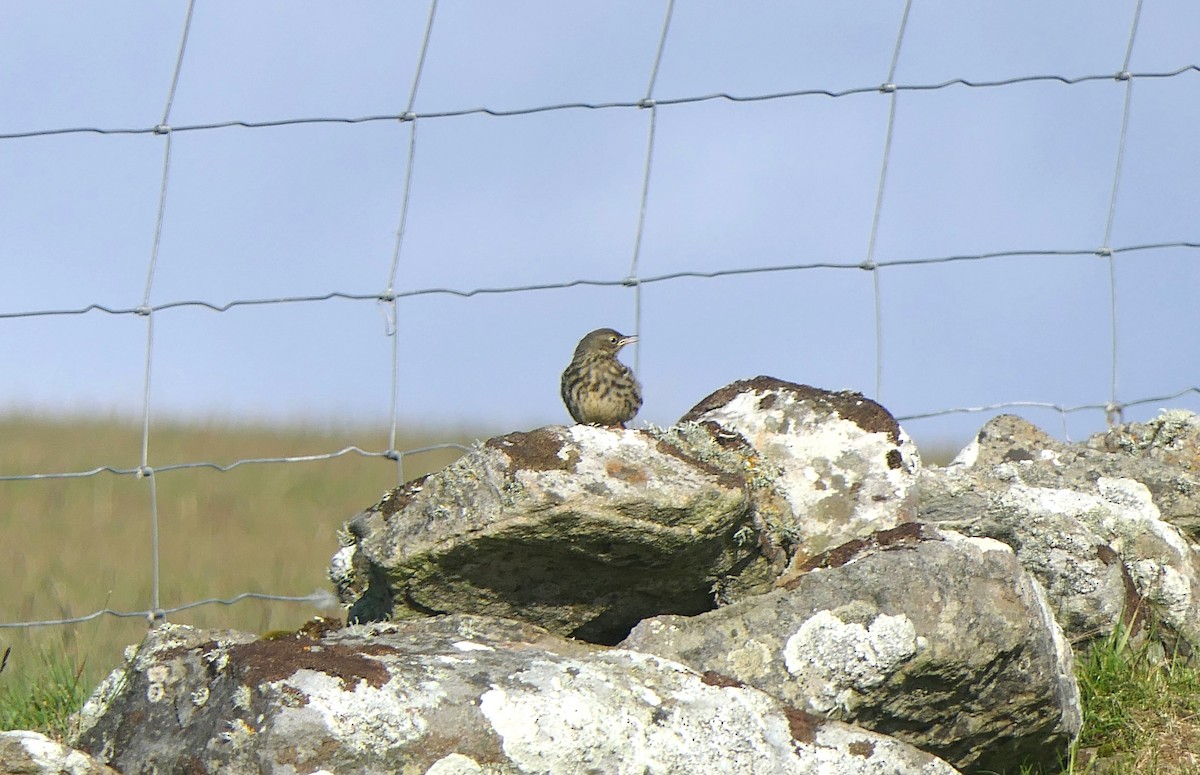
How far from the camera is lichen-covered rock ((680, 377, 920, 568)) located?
216 inches

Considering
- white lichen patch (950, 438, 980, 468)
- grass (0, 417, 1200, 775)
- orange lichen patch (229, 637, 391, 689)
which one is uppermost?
white lichen patch (950, 438, 980, 468)

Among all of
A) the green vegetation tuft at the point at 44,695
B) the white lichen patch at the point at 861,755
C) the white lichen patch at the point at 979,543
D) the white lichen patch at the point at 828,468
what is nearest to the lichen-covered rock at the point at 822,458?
the white lichen patch at the point at 828,468

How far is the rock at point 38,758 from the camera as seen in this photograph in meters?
3.81

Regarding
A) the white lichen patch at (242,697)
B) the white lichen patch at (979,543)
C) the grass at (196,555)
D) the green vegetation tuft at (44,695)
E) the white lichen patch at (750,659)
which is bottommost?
the green vegetation tuft at (44,695)

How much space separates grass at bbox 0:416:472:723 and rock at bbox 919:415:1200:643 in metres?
2.91

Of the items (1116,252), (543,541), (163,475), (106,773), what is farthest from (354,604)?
(163,475)

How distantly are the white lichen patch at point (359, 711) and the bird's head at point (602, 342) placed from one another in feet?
8.59

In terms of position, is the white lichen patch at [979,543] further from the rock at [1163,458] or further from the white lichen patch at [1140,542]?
the rock at [1163,458]

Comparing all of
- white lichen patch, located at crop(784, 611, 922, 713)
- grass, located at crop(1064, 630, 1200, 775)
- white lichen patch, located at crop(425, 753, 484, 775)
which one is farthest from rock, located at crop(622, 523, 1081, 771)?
white lichen patch, located at crop(425, 753, 484, 775)

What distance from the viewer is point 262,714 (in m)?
3.80

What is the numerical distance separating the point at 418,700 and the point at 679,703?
0.74 metres

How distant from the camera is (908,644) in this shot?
4.64m

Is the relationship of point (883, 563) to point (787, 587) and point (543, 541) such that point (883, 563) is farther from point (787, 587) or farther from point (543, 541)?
point (543, 541)

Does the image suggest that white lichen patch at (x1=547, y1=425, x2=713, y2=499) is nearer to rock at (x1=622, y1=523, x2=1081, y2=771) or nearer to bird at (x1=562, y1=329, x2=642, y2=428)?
rock at (x1=622, y1=523, x2=1081, y2=771)
